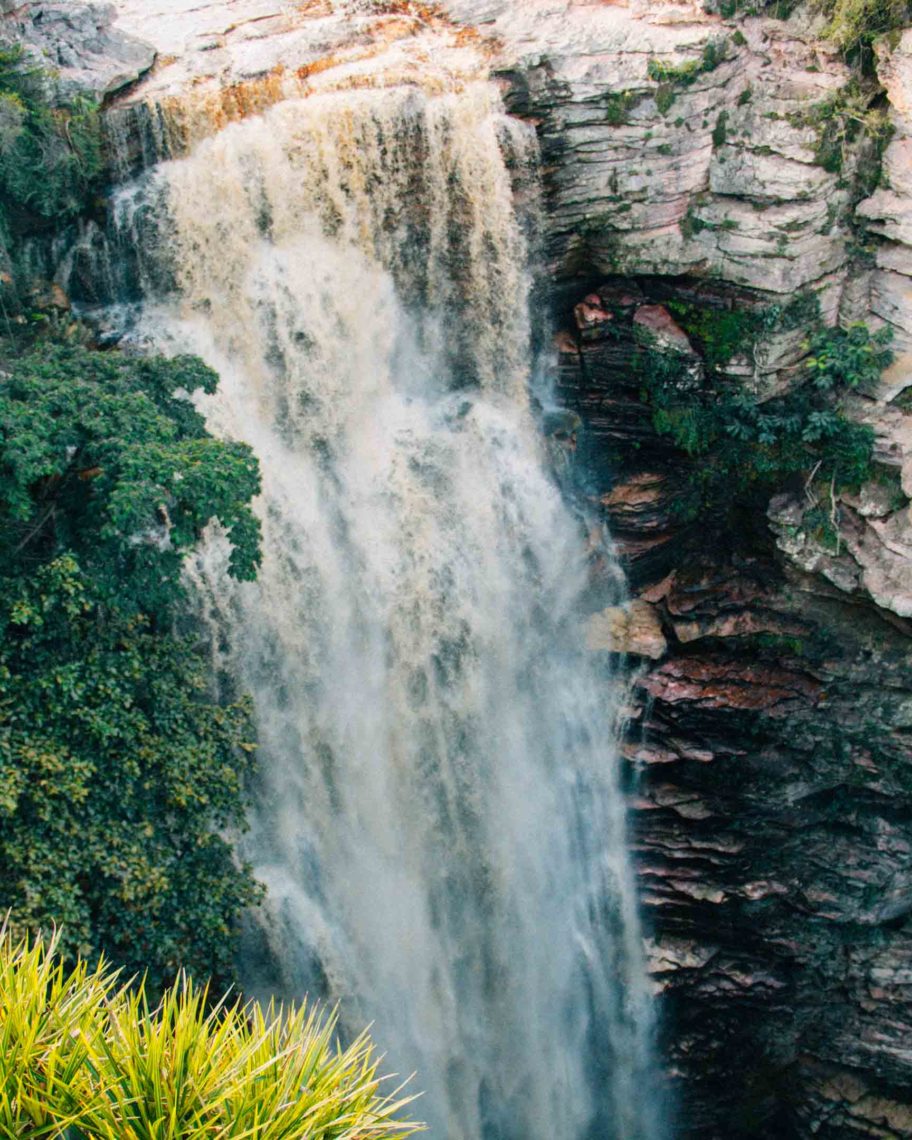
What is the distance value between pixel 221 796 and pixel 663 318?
31.5 feet

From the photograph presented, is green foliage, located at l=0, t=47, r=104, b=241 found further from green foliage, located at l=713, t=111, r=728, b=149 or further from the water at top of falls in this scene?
green foliage, located at l=713, t=111, r=728, b=149

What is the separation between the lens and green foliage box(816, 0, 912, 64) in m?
15.6

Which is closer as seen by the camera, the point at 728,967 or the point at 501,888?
the point at 501,888

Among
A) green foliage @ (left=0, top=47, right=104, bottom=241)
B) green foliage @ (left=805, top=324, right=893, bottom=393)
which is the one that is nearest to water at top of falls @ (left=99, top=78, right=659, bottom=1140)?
green foliage @ (left=0, top=47, right=104, bottom=241)

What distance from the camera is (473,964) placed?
1675 centimetres

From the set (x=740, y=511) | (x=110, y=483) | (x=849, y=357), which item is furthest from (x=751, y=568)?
(x=110, y=483)

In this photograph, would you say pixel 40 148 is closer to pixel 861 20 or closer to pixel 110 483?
pixel 110 483

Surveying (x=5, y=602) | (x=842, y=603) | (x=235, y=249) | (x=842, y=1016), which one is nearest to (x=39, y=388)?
(x=5, y=602)

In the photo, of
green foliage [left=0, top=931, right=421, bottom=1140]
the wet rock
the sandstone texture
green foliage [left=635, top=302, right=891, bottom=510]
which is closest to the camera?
green foliage [left=0, top=931, right=421, bottom=1140]

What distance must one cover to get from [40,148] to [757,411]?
10.9 meters

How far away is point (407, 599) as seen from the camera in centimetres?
1617

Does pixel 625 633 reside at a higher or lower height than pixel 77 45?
lower

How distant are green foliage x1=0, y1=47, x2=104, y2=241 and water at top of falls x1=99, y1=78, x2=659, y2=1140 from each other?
0.85 m

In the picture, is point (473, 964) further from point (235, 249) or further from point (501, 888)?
point (235, 249)
